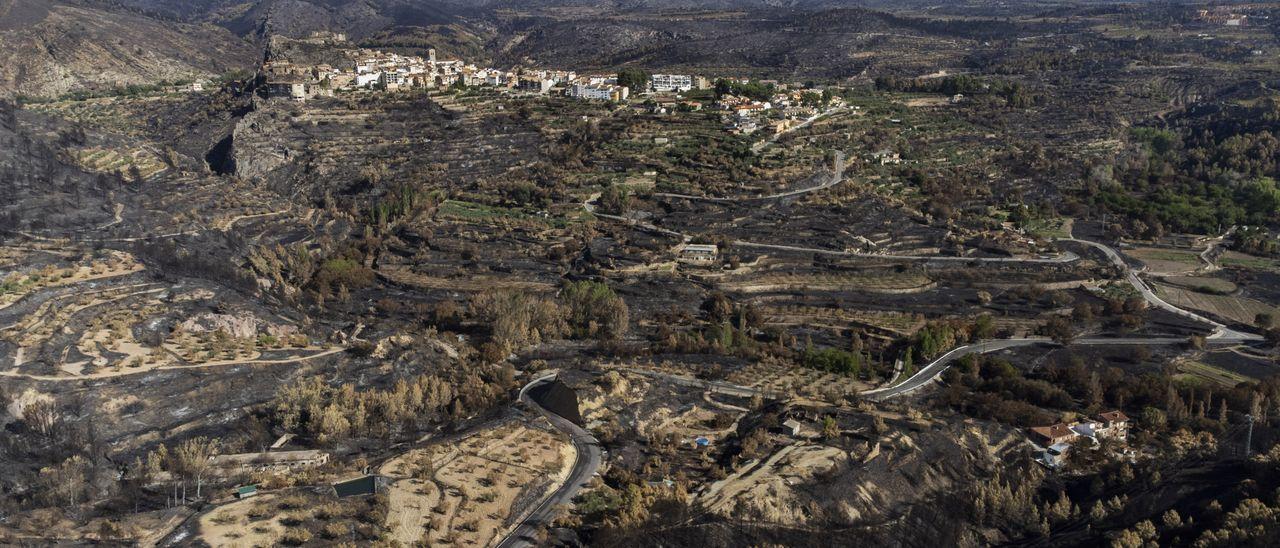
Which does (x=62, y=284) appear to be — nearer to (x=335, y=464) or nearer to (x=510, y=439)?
(x=335, y=464)

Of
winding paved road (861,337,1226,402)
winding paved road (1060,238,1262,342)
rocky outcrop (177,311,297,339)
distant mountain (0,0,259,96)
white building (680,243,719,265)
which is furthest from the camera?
distant mountain (0,0,259,96)

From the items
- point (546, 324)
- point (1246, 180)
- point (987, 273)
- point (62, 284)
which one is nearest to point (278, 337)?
point (62, 284)

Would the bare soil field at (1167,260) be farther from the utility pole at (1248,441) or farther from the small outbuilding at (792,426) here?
the small outbuilding at (792,426)

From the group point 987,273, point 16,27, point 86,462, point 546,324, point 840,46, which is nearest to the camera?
point 86,462

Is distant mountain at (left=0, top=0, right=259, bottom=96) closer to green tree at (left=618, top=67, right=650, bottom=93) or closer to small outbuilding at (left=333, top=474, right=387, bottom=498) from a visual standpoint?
green tree at (left=618, top=67, right=650, bottom=93)

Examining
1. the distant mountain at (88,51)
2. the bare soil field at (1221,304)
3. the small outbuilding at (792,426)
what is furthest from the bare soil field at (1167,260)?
the distant mountain at (88,51)

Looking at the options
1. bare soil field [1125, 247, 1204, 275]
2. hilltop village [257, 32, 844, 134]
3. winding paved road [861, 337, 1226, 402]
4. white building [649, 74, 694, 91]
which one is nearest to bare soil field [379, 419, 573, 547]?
winding paved road [861, 337, 1226, 402]
